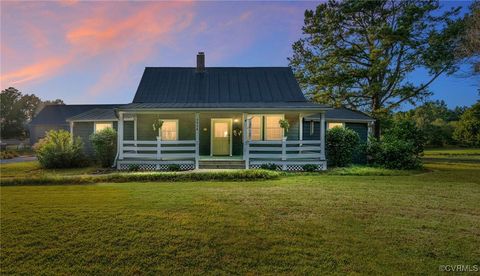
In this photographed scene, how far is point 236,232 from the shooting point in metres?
3.95

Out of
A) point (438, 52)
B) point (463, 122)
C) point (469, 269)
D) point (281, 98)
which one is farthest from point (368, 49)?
point (463, 122)

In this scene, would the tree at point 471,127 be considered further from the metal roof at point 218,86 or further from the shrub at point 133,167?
the shrub at point 133,167

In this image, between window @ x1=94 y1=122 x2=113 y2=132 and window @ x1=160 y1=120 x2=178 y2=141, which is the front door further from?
window @ x1=94 y1=122 x2=113 y2=132

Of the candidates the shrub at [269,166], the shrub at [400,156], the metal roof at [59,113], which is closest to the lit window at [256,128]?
the shrub at [269,166]

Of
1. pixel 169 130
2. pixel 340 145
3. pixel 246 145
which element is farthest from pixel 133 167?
pixel 340 145

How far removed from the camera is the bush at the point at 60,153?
12203 millimetres

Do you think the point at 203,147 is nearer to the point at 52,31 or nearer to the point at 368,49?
the point at 52,31

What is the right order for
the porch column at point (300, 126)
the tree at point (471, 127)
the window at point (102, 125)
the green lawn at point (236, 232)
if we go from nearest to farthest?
the green lawn at point (236, 232), the porch column at point (300, 126), the window at point (102, 125), the tree at point (471, 127)

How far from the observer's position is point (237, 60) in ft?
70.6

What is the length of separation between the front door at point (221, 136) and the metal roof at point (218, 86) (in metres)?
1.45

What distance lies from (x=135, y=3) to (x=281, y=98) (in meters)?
9.22

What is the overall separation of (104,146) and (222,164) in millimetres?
6378

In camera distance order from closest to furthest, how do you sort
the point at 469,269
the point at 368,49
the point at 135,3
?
the point at 469,269 < the point at 135,3 < the point at 368,49

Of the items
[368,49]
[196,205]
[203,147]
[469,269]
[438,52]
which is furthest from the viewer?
[368,49]
